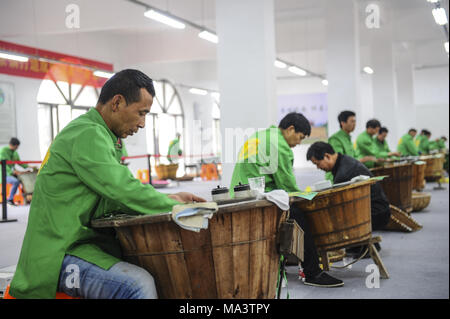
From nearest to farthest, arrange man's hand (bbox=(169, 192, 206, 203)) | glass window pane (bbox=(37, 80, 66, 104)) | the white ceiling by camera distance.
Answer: man's hand (bbox=(169, 192, 206, 203)) → the white ceiling → glass window pane (bbox=(37, 80, 66, 104))

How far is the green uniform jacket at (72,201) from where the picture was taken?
240cm

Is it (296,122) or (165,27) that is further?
(165,27)

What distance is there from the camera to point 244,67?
716 cm

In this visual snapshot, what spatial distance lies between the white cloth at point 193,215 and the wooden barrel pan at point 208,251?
0.11 meters

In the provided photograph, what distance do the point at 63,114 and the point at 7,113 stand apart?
9.14 ft

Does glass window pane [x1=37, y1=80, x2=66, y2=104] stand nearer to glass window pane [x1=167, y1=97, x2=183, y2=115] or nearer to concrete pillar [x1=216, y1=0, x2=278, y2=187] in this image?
glass window pane [x1=167, y1=97, x2=183, y2=115]

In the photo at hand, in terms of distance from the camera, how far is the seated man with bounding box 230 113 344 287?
4.65 metres

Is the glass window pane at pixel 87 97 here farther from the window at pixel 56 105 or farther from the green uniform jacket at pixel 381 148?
the green uniform jacket at pixel 381 148

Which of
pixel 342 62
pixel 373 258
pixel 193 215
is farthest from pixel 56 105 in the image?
pixel 193 215

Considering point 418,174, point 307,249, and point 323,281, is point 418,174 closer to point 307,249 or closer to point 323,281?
point 323,281

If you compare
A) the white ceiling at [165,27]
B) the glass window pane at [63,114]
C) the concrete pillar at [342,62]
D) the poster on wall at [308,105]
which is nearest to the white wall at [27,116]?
the white ceiling at [165,27]

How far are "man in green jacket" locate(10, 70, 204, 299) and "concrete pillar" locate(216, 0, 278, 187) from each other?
4.63 metres

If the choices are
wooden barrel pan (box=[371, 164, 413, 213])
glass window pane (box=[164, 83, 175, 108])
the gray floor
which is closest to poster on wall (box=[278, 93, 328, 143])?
glass window pane (box=[164, 83, 175, 108])
